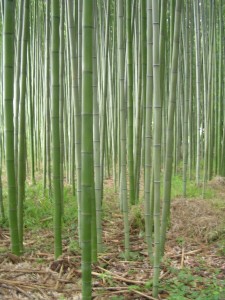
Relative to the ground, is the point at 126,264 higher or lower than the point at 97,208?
lower

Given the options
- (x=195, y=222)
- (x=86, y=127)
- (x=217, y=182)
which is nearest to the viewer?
(x=86, y=127)

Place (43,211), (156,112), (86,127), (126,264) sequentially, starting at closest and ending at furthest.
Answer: (86,127)
(156,112)
(126,264)
(43,211)

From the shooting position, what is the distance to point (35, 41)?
4785 mm

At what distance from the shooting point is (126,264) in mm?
2266

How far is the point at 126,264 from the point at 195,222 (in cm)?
102

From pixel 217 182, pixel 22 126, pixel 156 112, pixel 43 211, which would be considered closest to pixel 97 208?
pixel 22 126

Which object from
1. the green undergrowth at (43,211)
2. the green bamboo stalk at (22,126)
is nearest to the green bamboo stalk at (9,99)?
the green bamboo stalk at (22,126)

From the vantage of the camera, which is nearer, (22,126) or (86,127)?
(86,127)

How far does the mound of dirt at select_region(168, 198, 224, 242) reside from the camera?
2848mm

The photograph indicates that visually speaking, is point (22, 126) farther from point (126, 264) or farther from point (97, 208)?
point (126, 264)

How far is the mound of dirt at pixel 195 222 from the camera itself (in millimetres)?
2848

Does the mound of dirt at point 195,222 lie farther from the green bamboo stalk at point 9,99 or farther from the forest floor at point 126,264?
the green bamboo stalk at point 9,99

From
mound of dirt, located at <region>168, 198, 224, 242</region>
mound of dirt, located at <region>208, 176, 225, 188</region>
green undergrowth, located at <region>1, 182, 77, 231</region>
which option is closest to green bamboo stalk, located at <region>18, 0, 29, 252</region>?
green undergrowth, located at <region>1, 182, 77, 231</region>

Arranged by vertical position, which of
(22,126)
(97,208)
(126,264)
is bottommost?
(126,264)
